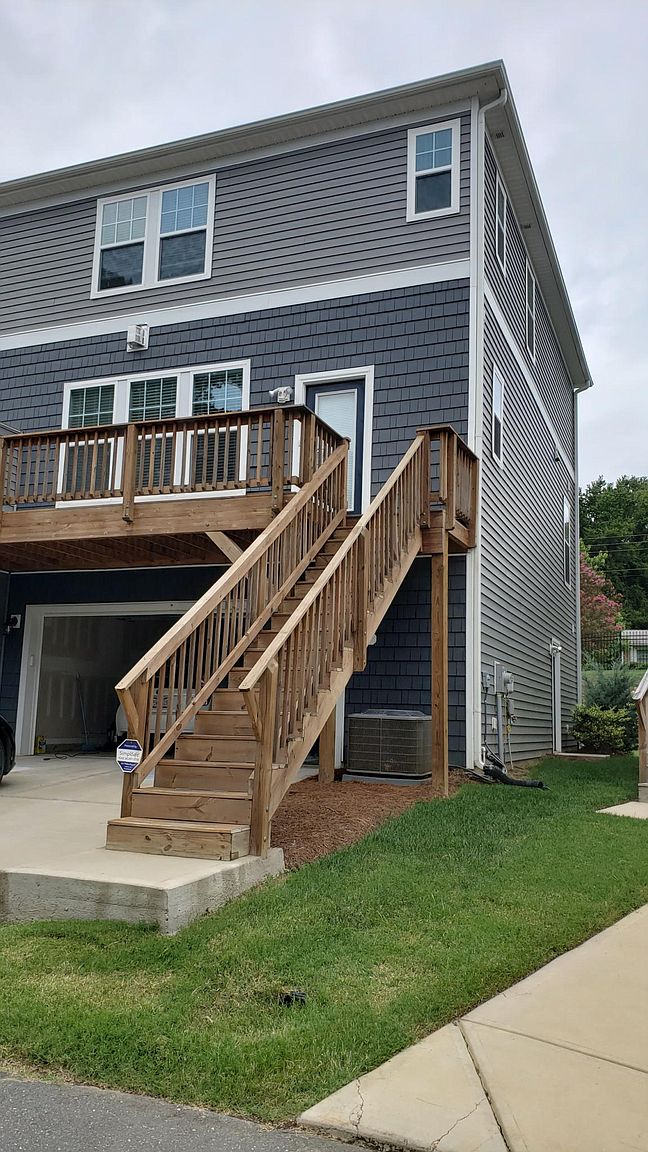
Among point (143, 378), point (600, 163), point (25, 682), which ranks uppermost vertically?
point (600, 163)

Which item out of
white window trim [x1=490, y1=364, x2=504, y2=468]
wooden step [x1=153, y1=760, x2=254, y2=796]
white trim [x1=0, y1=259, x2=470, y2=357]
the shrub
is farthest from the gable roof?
wooden step [x1=153, y1=760, x2=254, y2=796]

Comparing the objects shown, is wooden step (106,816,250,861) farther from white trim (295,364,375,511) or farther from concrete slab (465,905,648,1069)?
white trim (295,364,375,511)

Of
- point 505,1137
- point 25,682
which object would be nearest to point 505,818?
point 505,1137

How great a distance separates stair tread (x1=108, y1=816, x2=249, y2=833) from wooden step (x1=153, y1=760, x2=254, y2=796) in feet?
1.48

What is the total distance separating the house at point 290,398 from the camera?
9320 mm

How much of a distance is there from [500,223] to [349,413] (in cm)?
340

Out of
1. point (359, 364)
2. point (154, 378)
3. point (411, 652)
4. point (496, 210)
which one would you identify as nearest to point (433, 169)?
point (496, 210)

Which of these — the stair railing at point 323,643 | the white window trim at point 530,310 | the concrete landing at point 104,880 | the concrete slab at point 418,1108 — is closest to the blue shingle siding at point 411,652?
the stair railing at point 323,643

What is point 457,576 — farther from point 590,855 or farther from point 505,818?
point 590,855

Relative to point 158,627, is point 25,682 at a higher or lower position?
lower

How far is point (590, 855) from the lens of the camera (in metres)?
6.04

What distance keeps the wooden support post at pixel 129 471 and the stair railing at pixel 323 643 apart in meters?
2.82

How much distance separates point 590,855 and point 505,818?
1.21 m

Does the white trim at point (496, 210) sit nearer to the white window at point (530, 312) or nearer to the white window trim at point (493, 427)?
the white window trim at point (493, 427)
